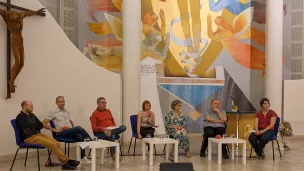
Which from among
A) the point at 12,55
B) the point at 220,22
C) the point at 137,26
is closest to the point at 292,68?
the point at 220,22

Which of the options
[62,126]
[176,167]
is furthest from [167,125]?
[176,167]

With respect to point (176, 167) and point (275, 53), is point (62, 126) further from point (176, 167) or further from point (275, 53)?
point (275, 53)

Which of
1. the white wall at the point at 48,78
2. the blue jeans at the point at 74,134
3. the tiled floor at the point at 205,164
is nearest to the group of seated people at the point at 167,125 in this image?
the blue jeans at the point at 74,134

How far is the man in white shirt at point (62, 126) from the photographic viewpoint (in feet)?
21.4

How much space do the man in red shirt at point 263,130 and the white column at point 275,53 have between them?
3067mm

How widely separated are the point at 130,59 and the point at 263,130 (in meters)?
3.44

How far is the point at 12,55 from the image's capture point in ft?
21.9

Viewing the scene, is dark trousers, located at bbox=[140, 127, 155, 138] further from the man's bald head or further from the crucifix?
the crucifix

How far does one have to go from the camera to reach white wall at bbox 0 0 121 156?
671cm

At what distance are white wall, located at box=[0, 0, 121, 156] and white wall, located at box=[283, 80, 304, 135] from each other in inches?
191

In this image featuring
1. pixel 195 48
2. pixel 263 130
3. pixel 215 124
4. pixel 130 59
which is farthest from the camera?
pixel 195 48

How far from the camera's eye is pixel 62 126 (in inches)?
267

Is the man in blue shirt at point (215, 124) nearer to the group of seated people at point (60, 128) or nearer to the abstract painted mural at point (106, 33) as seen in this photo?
the group of seated people at point (60, 128)

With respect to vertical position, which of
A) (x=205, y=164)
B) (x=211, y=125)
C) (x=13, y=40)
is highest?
(x=13, y=40)
